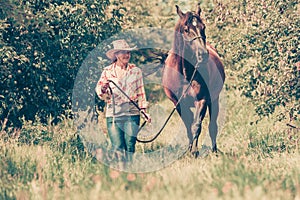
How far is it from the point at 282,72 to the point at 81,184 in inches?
207

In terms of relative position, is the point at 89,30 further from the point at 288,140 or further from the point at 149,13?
the point at 149,13

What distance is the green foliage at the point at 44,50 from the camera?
9289mm

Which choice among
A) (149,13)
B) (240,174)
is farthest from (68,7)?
(149,13)

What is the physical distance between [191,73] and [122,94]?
6.50 feet

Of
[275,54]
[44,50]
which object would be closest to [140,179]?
[44,50]

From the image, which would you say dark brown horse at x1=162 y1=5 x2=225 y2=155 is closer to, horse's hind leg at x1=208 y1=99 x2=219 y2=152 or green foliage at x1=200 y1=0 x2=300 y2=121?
horse's hind leg at x1=208 y1=99 x2=219 y2=152

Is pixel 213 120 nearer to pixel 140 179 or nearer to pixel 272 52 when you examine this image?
pixel 272 52

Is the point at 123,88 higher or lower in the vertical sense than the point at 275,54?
lower

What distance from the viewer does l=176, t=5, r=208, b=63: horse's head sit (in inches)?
364

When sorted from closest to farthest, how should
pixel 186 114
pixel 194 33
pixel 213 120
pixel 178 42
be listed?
1. pixel 194 33
2. pixel 178 42
3. pixel 186 114
4. pixel 213 120

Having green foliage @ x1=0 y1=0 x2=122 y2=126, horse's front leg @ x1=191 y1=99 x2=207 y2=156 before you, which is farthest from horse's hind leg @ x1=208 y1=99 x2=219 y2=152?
green foliage @ x1=0 y1=0 x2=122 y2=126

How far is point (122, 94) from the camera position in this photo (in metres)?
8.11

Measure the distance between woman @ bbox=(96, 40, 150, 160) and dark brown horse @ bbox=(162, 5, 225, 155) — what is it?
1.48 meters

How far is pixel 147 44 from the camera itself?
683 inches
